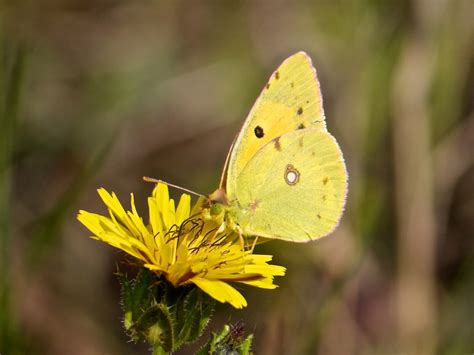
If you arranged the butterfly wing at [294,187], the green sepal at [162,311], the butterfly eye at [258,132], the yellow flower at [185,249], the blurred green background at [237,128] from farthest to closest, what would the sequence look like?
the blurred green background at [237,128]
the butterfly eye at [258,132]
the butterfly wing at [294,187]
the yellow flower at [185,249]
the green sepal at [162,311]

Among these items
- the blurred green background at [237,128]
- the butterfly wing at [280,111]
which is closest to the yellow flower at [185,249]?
the butterfly wing at [280,111]

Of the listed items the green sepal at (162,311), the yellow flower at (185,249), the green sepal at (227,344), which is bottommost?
the green sepal at (227,344)

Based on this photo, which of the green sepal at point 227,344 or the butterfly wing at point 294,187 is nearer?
the green sepal at point 227,344

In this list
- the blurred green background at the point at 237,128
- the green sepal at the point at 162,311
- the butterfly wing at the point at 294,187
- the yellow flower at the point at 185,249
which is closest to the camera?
the green sepal at the point at 162,311

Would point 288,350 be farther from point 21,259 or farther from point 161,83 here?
point 161,83

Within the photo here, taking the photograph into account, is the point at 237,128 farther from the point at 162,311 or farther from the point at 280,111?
the point at 162,311

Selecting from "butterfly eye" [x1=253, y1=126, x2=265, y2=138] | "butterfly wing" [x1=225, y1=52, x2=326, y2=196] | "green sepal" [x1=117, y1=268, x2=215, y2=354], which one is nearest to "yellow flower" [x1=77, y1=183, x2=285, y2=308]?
"green sepal" [x1=117, y1=268, x2=215, y2=354]

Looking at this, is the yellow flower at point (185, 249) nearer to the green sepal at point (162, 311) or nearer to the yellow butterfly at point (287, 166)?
the green sepal at point (162, 311)

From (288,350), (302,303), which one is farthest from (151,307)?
(302,303)
